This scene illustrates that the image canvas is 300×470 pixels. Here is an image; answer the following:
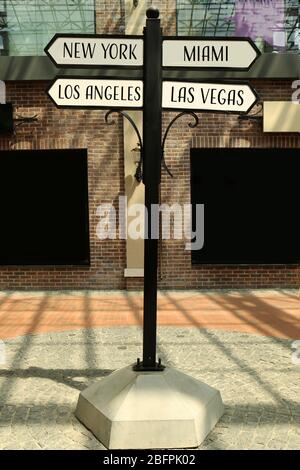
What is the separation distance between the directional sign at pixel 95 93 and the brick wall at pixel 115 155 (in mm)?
5131

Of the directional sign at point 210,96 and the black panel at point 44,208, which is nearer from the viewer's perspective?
the directional sign at point 210,96

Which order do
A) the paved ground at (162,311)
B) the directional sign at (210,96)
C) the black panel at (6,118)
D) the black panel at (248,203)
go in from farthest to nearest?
the black panel at (248,203), the black panel at (6,118), the paved ground at (162,311), the directional sign at (210,96)

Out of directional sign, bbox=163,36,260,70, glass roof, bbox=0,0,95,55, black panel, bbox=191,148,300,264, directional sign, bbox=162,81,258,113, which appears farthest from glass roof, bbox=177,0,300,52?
directional sign, bbox=162,81,258,113

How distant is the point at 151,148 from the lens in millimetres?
3598

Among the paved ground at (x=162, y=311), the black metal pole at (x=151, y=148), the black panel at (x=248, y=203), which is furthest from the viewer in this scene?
the black panel at (x=248, y=203)

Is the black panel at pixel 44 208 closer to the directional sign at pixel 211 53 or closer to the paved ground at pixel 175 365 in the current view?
the paved ground at pixel 175 365

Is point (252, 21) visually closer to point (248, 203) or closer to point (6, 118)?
point (248, 203)

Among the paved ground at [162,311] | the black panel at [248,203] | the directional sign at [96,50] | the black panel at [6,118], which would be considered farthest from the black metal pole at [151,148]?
the black panel at [6,118]

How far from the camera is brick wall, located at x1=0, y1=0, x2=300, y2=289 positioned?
8656 mm

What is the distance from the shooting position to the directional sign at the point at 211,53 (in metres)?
3.56

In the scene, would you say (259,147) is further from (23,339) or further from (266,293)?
(23,339)

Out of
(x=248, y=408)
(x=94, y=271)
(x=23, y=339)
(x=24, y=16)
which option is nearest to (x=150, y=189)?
(x=248, y=408)

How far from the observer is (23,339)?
237 inches

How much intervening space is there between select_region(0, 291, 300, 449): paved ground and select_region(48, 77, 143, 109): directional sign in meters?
2.63
